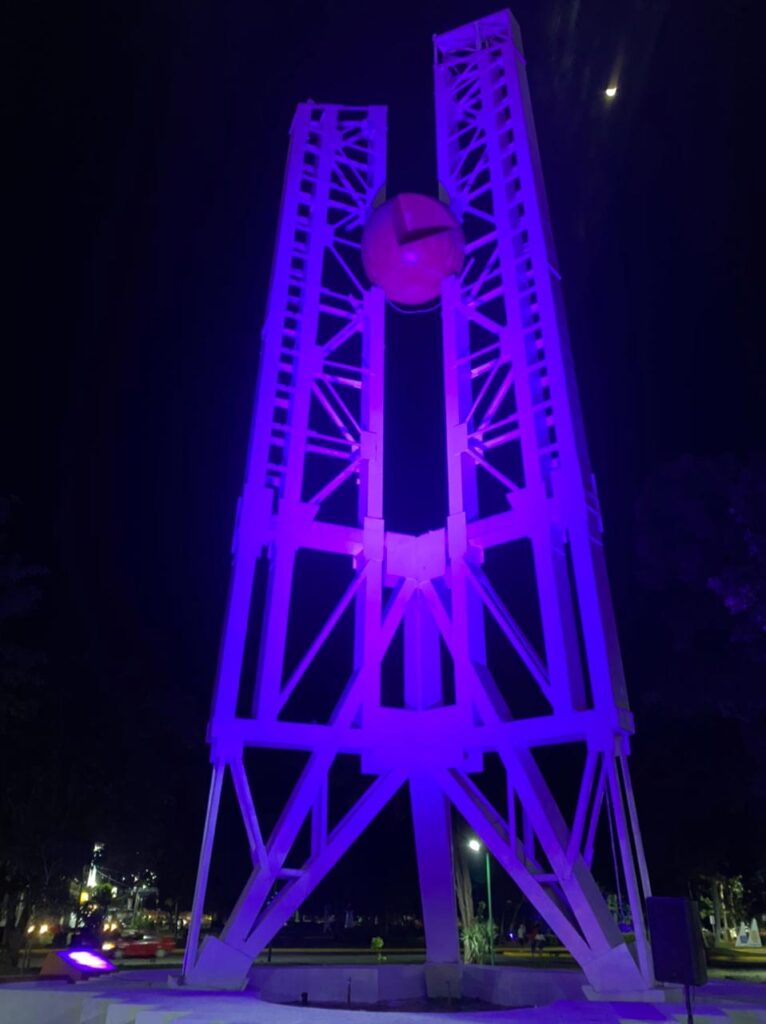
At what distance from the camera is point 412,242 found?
636 inches

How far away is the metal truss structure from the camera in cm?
1264

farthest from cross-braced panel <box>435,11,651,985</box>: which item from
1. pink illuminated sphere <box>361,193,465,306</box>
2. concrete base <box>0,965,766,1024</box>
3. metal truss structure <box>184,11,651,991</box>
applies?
concrete base <box>0,965,766,1024</box>

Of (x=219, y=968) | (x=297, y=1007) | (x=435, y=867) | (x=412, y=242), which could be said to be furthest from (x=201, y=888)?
(x=412, y=242)

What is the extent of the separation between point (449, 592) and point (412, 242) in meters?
6.47

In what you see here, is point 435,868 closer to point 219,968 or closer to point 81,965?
point 219,968

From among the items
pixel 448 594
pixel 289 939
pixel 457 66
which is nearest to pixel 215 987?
pixel 448 594

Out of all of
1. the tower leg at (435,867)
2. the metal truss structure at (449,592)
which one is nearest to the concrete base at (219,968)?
the metal truss structure at (449,592)

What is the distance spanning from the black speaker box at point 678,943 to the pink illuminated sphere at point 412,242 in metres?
12.1

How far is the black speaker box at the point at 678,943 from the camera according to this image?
7.39 meters

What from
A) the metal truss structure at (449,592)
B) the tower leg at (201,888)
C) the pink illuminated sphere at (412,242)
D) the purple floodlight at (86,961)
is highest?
the pink illuminated sphere at (412,242)

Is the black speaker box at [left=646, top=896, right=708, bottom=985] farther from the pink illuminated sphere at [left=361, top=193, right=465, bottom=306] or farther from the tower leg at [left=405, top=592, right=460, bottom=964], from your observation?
the pink illuminated sphere at [left=361, top=193, right=465, bottom=306]

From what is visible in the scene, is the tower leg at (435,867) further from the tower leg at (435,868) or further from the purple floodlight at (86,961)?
the purple floodlight at (86,961)

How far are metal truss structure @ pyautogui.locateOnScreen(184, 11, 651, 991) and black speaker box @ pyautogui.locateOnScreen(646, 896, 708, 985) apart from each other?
4102mm

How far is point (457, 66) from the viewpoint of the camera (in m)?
21.0
